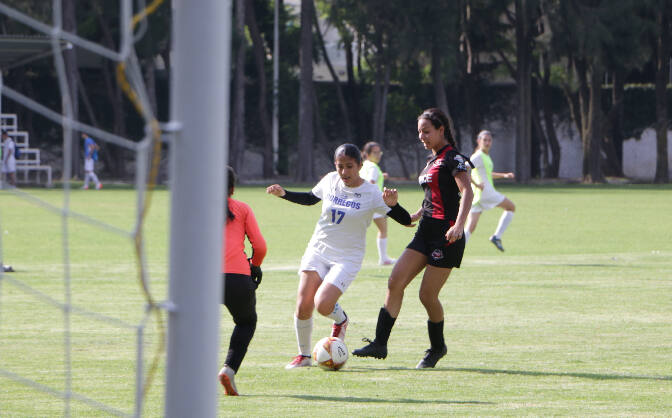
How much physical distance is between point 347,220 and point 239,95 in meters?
40.9

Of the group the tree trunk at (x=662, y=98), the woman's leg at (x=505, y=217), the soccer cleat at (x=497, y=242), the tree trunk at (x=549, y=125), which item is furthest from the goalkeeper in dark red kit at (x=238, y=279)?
the tree trunk at (x=549, y=125)

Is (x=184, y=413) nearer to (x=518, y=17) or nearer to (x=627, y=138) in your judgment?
(x=518, y=17)

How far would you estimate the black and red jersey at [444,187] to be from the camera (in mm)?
8117

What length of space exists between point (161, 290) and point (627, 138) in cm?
4642

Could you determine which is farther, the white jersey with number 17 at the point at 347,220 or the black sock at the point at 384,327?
the white jersey with number 17 at the point at 347,220

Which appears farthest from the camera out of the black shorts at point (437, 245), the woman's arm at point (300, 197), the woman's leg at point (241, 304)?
A: the woman's arm at point (300, 197)

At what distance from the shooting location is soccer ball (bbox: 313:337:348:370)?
300 inches

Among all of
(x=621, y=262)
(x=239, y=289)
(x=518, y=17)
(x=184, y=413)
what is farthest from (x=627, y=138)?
(x=184, y=413)

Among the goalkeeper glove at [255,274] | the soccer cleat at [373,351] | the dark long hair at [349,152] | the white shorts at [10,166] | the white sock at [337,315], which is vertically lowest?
the soccer cleat at [373,351]

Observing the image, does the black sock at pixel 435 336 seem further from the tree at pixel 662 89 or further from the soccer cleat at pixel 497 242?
the tree at pixel 662 89

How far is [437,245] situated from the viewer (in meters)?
8.00

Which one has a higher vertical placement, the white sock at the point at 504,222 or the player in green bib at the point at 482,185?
the player in green bib at the point at 482,185

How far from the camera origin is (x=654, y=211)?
28344mm

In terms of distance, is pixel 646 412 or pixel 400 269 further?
pixel 400 269
